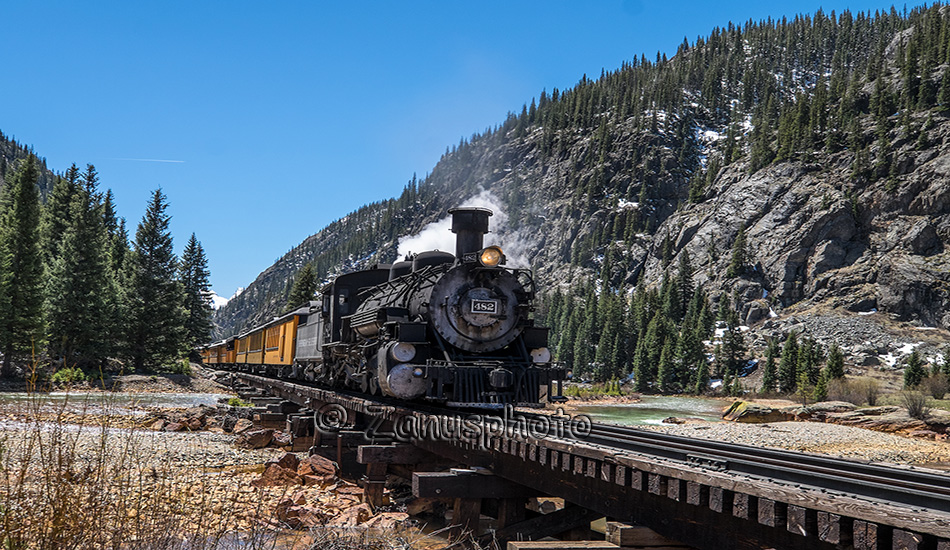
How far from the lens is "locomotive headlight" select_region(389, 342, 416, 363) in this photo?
1197cm

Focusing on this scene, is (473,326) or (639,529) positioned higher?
(473,326)

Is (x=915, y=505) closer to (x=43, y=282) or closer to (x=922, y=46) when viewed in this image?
(x=43, y=282)

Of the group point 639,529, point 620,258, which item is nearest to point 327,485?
point 639,529

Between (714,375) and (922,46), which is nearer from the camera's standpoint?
(714,375)

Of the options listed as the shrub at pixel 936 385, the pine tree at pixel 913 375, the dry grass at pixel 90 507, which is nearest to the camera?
the dry grass at pixel 90 507

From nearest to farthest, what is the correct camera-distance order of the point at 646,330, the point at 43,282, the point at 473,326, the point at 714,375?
the point at 473,326
the point at 43,282
the point at 714,375
the point at 646,330

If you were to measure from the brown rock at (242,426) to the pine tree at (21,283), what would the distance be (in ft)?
56.0

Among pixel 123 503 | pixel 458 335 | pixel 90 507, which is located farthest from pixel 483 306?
pixel 90 507

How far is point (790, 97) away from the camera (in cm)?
16112

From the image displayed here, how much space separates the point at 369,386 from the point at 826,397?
166 feet

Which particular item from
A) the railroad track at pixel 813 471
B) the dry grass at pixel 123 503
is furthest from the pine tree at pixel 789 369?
the railroad track at pixel 813 471

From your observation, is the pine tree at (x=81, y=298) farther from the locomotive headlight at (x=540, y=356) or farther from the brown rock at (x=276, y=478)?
the locomotive headlight at (x=540, y=356)

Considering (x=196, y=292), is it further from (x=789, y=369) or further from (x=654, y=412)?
(x=789, y=369)

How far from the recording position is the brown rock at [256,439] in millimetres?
18078
